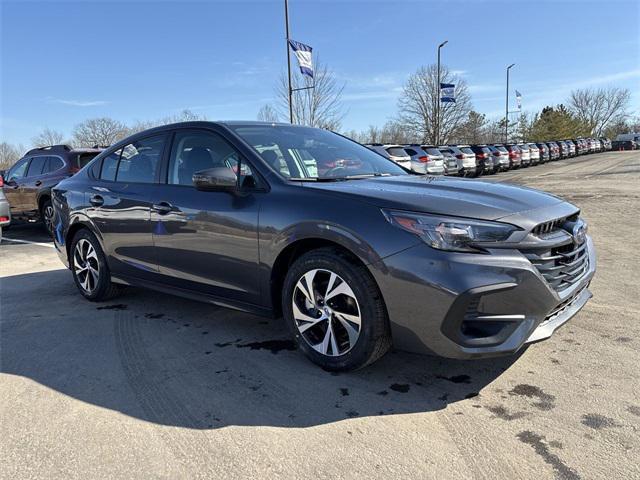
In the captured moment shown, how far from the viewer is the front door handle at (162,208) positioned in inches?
158

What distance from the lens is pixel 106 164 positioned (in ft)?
16.5

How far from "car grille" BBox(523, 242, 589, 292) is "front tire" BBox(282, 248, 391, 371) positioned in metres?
0.91

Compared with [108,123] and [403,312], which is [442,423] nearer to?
[403,312]

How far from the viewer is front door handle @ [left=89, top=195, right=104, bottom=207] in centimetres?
478

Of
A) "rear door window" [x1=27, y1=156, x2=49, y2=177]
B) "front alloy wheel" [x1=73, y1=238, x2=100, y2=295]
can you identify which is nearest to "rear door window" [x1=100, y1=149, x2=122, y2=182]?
"front alloy wheel" [x1=73, y1=238, x2=100, y2=295]

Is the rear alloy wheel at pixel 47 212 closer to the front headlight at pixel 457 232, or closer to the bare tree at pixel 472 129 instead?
the front headlight at pixel 457 232

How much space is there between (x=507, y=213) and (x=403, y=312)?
0.82m

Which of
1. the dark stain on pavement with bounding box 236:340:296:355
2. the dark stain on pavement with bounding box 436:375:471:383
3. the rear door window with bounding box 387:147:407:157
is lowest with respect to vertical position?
the dark stain on pavement with bounding box 436:375:471:383

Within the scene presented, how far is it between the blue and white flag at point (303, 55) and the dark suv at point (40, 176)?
10858 millimetres

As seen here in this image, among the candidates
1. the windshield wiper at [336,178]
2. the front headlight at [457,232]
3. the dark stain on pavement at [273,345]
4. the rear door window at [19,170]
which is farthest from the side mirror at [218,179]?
the rear door window at [19,170]

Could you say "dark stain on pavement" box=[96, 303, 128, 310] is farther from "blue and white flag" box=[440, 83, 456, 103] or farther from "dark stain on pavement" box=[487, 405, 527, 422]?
"blue and white flag" box=[440, 83, 456, 103]

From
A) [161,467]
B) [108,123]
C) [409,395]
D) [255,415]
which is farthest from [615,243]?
[108,123]

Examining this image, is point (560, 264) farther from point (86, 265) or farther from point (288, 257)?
point (86, 265)

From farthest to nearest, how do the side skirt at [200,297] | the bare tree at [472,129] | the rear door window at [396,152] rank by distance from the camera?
1. the bare tree at [472,129]
2. the rear door window at [396,152]
3. the side skirt at [200,297]
